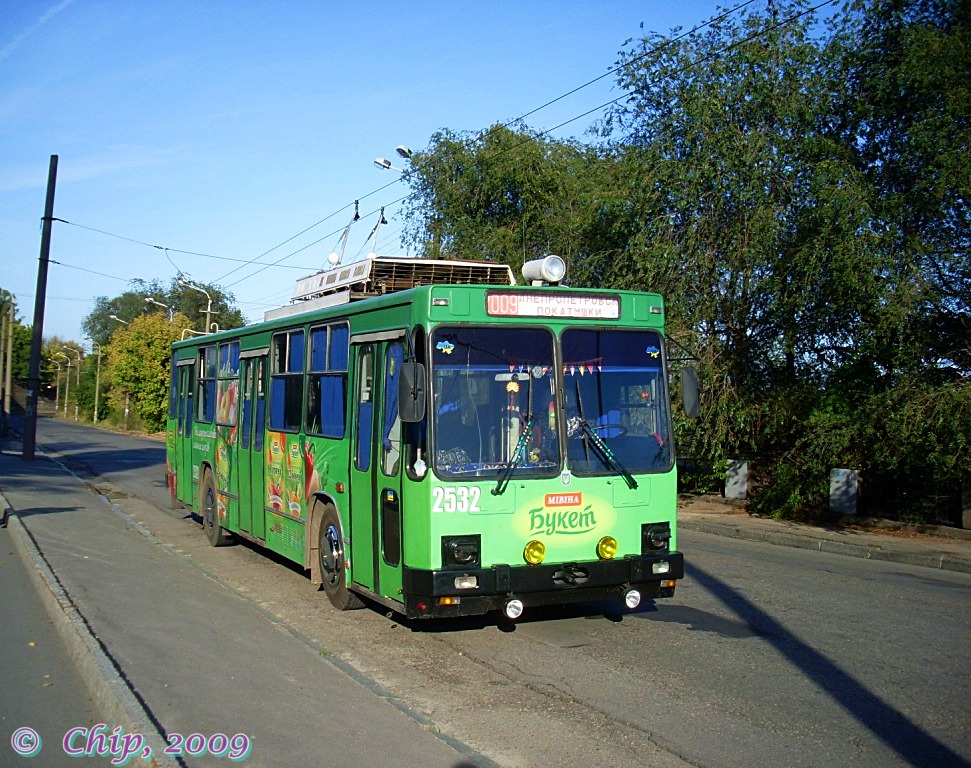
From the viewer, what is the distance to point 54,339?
161000 mm

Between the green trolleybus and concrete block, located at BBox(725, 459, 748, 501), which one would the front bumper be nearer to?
the green trolleybus

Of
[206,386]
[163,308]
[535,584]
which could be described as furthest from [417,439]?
[163,308]

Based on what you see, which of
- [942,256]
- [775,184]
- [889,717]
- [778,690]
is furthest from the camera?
[775,184]

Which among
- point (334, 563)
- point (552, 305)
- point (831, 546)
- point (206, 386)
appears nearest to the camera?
point (552, 305)

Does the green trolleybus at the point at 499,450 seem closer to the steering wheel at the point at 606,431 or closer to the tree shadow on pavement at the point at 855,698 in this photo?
the steering wheel at the point at 606,431

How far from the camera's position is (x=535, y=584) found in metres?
7.56

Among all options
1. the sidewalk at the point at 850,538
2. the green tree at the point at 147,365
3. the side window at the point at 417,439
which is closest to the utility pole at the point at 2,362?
the green tree at the point at 147,365

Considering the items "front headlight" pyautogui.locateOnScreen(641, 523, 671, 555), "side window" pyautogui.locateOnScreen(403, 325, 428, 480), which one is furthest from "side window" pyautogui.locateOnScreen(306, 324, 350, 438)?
"front headlight" pyautogui.locateOnScreen(641, 523, 671, 555)

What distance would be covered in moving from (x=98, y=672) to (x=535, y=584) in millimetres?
3219

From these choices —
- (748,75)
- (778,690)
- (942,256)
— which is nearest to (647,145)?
(748,75)

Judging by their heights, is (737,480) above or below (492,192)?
below

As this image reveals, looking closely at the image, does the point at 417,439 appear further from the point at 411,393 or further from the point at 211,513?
the point at 211,513

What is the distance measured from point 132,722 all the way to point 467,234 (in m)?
25.9

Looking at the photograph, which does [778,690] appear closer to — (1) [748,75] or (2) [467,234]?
(1) [748,75]
